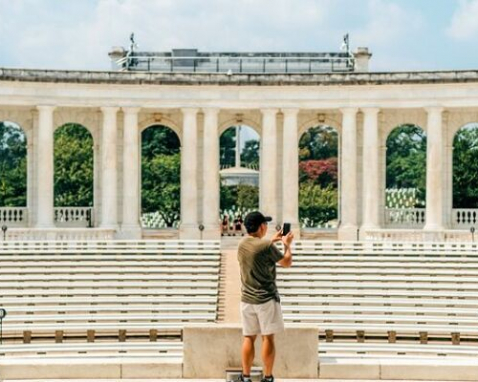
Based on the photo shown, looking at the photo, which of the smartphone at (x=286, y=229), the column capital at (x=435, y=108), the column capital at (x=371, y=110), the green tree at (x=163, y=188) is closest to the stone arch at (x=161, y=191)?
the green tree at (x=163, y=188)

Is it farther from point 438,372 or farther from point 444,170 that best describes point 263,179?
point 438,372

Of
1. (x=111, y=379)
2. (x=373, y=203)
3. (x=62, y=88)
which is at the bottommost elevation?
(x=111, y=379)

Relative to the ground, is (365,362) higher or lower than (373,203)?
lower

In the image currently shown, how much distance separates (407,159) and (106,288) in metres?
94.1

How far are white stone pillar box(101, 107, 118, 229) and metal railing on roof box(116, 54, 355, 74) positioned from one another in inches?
359

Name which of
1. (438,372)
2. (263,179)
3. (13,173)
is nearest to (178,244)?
(263,179)

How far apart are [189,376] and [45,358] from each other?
4378 mm

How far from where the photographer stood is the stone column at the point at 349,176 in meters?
63.3

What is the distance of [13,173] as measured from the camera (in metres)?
110

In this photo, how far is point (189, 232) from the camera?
209 ft

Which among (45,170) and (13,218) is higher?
(45,170)

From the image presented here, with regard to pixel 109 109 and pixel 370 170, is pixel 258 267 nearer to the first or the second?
pixel 370 170

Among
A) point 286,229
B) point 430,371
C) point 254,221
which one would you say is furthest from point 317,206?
point 286,229

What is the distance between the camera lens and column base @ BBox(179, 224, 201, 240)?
63594mm
